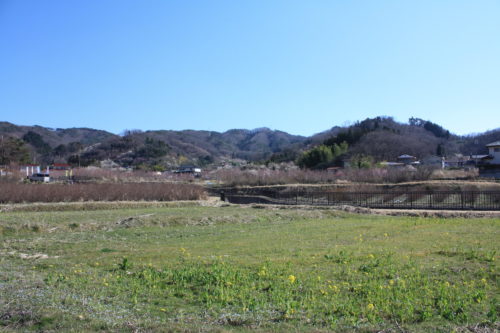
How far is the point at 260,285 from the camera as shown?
8.52 metres

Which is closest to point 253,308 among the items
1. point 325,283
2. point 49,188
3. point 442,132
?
point 325,283

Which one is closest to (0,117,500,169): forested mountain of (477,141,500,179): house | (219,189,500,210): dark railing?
(477,141,500,179): house

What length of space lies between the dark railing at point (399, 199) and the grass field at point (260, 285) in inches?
651

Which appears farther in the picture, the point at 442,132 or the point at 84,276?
the point at 442,132

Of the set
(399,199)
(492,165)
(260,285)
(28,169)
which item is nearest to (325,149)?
(492,165)

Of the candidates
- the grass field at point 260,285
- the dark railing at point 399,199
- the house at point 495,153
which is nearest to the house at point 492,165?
the house at point 495,153

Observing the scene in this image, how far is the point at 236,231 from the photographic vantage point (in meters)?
20.4

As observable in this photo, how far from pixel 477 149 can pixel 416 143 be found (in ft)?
61.7

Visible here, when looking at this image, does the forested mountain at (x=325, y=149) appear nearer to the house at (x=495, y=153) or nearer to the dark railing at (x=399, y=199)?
the house at (x=495, y=153)

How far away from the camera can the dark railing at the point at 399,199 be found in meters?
31.0

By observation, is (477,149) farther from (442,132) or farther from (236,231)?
(236,231)

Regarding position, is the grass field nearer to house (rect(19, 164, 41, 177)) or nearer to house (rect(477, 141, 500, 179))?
house (rect(477, 141, 500, 179))

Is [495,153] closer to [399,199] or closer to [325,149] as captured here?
[399,199]

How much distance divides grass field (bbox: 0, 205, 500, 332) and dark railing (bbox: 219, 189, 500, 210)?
16.5 metres
